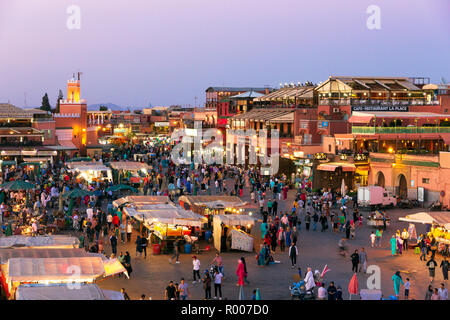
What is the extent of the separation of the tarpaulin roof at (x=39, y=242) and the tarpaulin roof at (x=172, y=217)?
14.7 ft

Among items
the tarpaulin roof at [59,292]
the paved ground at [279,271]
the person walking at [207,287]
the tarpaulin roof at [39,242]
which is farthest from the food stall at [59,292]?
the tarpaulin roof at [39,242]

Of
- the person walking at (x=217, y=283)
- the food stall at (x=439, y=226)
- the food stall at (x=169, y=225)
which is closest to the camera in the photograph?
the person walking at (x=217, y=283)

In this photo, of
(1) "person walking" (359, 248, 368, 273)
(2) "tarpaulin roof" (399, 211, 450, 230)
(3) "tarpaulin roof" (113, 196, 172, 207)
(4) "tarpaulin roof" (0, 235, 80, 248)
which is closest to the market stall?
(3) "tarpaulin roof" (113, 196, 172, 207)

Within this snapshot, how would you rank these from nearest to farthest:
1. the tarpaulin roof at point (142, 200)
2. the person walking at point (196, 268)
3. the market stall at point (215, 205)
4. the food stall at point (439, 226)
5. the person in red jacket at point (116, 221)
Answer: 1. the person walking at point (196, 268)
2. the food stall at point (439, 226)
3. the person in red jacket at point (116, 221)
4. the market stall at point (215, 205)
5. the tarpaulin roof at point (142, 200)

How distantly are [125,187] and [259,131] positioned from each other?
22.6 metres

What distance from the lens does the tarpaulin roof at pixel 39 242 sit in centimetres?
1797

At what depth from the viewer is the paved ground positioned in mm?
17906

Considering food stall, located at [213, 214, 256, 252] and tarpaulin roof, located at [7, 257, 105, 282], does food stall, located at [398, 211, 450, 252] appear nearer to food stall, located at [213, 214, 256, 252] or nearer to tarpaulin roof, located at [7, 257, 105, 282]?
food stall, located at [213, 214, 256, 252]

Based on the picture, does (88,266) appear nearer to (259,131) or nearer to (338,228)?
(338,228)

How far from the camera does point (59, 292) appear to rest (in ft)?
41.1

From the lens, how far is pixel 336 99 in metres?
52.8

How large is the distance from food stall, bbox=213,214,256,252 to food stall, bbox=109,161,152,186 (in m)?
18.3

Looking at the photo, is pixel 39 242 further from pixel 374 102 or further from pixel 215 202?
pixel 374 102

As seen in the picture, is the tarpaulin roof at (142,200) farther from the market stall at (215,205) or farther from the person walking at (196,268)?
the person walking at (196,268)
